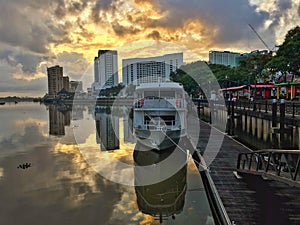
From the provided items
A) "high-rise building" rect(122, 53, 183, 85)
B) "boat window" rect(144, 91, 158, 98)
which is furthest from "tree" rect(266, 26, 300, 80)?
"high-rise building" rect(122, 53, 183, 85)

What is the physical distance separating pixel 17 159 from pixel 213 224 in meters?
21.2

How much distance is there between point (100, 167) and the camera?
78.2 ft

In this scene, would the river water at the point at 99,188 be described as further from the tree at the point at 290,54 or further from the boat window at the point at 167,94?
the tree at the point at 290,54

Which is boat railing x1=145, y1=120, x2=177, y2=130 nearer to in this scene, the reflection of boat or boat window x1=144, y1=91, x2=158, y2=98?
boat window x1=144, y1=91, x2=158, y2=98

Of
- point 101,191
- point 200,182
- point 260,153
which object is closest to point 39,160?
point 101,191

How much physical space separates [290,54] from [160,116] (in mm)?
16357

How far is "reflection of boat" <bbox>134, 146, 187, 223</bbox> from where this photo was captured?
15133 millimetres

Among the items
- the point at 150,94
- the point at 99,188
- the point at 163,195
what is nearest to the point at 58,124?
the point at 150,94

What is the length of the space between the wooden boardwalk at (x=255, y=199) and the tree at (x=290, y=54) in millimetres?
19862

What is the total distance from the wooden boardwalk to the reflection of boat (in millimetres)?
2631

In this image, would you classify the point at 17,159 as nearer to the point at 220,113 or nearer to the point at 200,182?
the point at 200,182

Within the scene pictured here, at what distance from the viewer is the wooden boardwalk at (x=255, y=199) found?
34.9 feet

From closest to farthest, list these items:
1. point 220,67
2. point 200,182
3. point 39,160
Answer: point 200,182 → point 39,160 → point 220,67

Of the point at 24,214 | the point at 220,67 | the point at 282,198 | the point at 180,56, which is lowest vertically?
the point at 24,214
